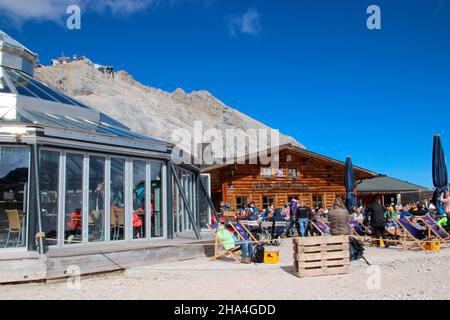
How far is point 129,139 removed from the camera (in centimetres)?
985

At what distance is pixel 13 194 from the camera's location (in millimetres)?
8312

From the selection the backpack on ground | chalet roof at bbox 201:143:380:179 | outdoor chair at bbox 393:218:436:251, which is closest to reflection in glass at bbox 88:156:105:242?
the backpack on ground

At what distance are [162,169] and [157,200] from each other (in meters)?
0.79

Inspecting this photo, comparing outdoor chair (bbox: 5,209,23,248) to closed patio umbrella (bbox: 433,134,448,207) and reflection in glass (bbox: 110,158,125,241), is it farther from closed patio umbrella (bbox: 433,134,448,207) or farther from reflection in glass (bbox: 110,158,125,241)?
closed patio umbrella (bbox: 433,134,448,207)

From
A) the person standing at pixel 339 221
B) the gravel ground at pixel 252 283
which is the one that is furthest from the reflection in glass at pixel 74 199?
the person standing at pixel 339 221

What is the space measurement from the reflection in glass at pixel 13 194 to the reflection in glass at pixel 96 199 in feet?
4.34

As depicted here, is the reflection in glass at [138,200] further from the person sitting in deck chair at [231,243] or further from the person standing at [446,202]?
the person standing at [446,202]

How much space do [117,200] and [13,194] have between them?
2174 mm

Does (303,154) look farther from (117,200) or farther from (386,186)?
(117,200)

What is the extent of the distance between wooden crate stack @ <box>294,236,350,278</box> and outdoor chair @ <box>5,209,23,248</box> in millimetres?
5181

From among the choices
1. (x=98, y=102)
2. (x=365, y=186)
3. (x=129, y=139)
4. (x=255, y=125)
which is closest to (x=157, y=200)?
(x=129, y=139)

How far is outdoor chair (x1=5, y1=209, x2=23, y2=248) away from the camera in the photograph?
26.7ft

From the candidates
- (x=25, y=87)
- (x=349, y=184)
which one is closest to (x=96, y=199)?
(x=25, y=87)

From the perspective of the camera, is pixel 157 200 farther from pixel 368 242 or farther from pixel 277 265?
pixel 368 242
